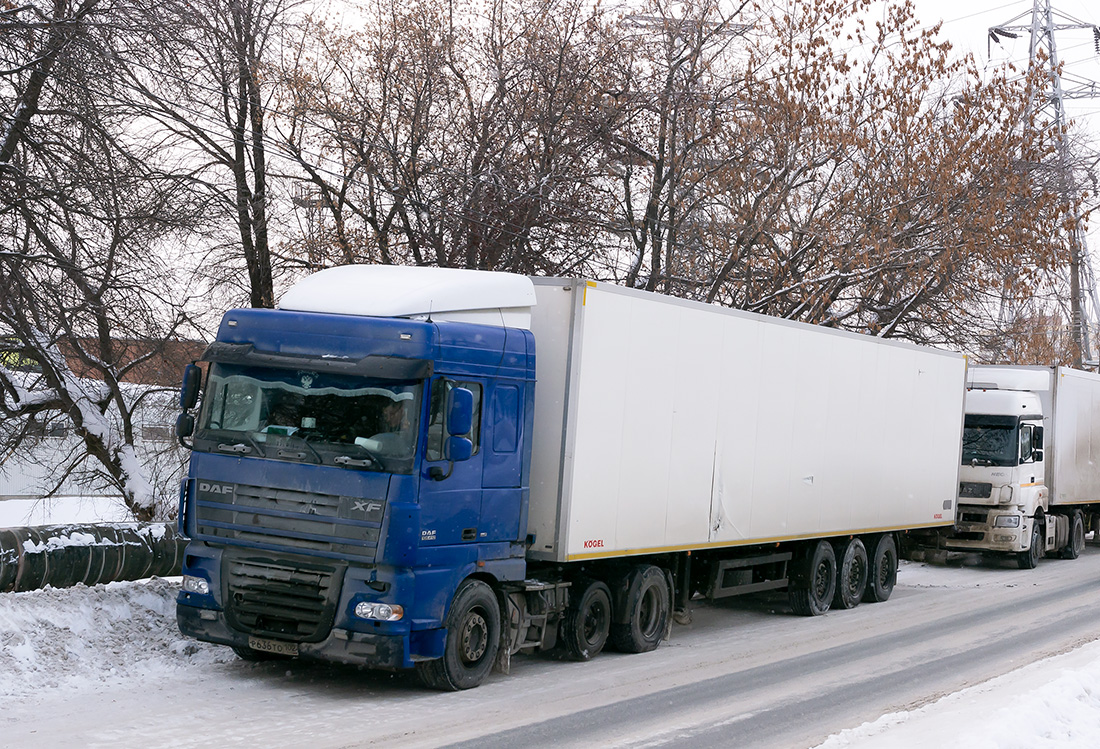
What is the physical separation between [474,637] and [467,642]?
0.16 meters

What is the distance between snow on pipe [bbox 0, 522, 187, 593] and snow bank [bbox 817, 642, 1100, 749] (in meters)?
6.39

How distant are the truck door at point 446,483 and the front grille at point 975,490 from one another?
14.5 m

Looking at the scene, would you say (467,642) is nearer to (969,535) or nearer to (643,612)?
(643,612)

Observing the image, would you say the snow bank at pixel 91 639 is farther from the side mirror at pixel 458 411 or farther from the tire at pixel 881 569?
the tire at pixel 881 569

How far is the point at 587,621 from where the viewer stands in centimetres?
1143

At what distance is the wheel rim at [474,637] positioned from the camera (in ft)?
31.5

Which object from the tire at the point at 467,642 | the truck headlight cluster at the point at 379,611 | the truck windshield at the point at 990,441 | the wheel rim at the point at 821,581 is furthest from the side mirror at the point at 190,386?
the truck windshield at the point at 990,441

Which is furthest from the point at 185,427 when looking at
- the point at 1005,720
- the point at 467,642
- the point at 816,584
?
the point at 816,584

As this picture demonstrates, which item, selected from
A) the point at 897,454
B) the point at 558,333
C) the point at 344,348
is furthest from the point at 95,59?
the point at 897,454

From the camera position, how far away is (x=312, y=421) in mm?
9180

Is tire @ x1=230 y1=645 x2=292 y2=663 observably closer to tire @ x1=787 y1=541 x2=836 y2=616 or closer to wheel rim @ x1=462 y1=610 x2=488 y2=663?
wheel rim @ x1=462 y1=610 x2=488 y2=663

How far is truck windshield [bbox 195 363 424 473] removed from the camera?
9016 millimetres

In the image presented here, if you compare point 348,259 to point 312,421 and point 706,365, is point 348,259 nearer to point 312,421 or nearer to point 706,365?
point 706,365

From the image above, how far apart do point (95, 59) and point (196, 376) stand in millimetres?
3823
